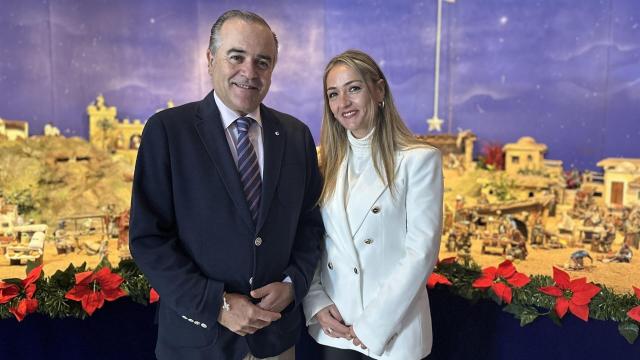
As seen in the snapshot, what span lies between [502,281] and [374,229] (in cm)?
80

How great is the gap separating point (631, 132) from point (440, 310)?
1857 millimetres

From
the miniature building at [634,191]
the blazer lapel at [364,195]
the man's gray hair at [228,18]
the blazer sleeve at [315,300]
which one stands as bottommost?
the blazer sleeve at [315,300]

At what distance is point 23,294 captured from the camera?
195 centimetres

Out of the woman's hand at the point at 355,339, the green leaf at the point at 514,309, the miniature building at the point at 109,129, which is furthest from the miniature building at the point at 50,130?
the green leaf at the point at 514,309

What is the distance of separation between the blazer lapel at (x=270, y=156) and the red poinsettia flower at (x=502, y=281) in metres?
1.03

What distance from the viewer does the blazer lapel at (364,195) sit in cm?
154

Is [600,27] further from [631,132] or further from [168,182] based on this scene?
[168,182]

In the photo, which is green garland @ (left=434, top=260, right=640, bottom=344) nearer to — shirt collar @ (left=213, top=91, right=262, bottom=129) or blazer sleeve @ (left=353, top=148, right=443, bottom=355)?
blazer sleeve @ (left=353, top=148, right=443, bottom=355)

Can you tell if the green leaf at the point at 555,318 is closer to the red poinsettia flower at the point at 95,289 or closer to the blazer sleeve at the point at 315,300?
the blazer sleeve at the point at 315,300

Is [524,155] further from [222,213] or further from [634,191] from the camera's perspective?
[222,213]

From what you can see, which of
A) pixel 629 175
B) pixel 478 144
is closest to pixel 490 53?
pixel 478 144

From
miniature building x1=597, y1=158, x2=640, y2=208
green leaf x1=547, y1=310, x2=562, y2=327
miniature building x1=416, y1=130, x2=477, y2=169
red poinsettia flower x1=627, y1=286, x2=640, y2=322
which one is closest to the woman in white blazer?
green leaf x1=547, y1=310, x2=562, y2=327

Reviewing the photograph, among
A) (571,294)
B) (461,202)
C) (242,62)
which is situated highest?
(242,62)

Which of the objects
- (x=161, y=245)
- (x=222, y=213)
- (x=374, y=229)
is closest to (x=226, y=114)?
(x=222, y=213)
